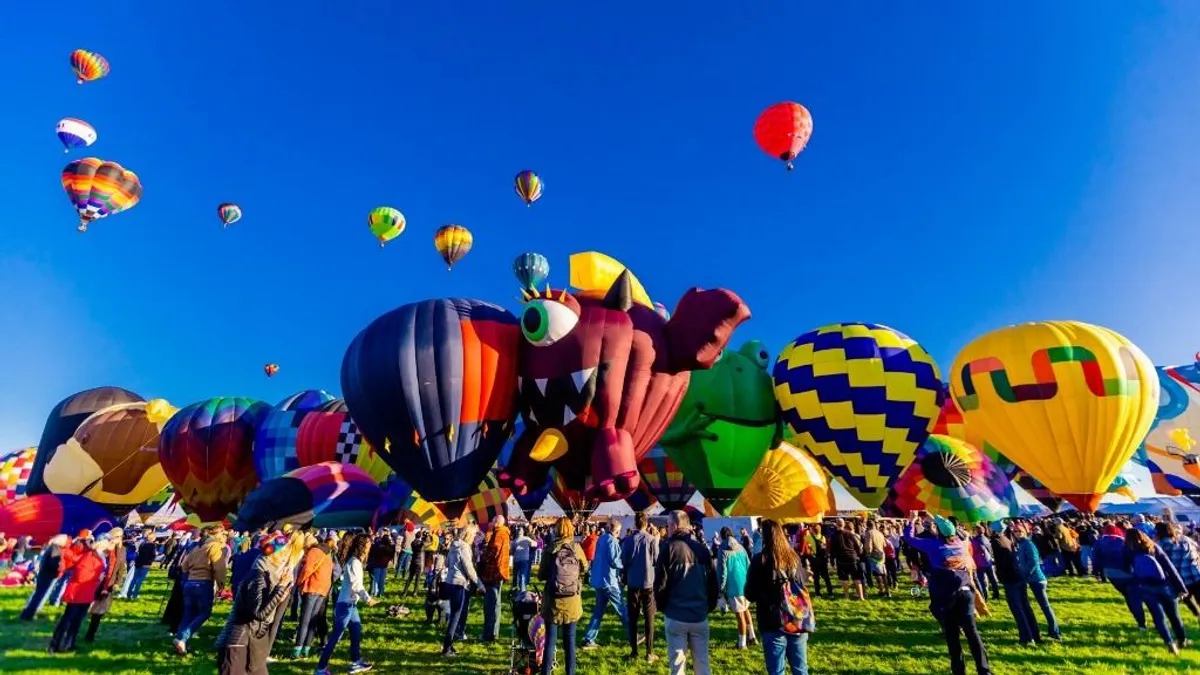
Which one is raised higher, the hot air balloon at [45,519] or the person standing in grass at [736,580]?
the hot air balloon at [45,519]

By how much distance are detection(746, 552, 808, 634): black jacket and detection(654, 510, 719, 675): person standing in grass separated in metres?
0.30

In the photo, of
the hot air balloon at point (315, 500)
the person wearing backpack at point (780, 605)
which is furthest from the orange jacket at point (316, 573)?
the hot air balloon at point (315, 500)

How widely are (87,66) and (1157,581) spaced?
3673 centimetres

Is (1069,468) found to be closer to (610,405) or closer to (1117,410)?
(1117,410)

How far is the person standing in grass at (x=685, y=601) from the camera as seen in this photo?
495cm

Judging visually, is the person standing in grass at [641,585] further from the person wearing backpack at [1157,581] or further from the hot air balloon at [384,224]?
the hot air balloon at [384,224]

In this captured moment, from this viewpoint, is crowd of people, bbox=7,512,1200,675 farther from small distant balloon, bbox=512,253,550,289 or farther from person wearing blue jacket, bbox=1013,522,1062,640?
small distant balloon, bbox=512,253,550,289

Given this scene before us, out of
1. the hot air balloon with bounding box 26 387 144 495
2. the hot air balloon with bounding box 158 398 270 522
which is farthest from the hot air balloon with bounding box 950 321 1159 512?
the hot air balloon with bounding box 26 387 144 495

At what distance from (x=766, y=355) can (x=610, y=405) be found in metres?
9.02

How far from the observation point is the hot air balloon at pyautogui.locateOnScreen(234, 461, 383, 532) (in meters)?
15.9

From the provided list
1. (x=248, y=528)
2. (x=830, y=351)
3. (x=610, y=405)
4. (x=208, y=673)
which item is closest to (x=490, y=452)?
(x=610, y=405)

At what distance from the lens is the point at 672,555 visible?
504 cm

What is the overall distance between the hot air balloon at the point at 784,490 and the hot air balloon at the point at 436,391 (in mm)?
10233

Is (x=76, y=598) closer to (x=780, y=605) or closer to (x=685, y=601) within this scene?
(x=685, y=601)
